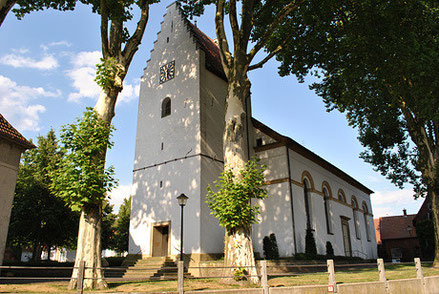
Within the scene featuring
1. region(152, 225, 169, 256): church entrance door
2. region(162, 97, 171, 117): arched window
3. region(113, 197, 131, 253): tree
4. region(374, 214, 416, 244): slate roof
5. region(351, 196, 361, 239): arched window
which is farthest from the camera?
region(374, 214, 416, 244): slate roof

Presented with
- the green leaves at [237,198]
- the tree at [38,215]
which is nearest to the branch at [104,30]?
the green leaves at [237,198]

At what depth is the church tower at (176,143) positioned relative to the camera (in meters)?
18.0

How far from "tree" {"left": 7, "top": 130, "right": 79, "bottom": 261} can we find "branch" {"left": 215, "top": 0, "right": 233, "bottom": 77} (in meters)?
14.6

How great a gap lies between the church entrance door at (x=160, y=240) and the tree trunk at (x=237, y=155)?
773 centimetres

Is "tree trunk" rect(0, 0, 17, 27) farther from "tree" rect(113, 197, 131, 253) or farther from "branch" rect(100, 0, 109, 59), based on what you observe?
"tree" rect(113, 197, 131, 253)

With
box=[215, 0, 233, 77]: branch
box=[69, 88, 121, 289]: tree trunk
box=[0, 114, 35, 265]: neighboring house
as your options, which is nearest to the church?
box=[215, 0, 233, 77]: branch

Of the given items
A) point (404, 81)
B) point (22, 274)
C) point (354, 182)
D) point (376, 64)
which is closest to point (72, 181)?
point (22, 274)

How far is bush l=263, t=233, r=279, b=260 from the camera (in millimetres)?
18422

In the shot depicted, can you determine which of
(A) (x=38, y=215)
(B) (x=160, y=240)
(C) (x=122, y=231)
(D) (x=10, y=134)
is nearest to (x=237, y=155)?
(B) (x=160, y=240)

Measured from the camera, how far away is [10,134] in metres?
15.2

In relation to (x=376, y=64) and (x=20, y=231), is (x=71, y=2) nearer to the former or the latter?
(x=376, y=64)

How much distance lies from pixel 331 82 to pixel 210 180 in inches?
367

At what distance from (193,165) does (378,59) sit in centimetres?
1082

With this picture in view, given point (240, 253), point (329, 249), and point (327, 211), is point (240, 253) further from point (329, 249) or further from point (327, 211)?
point (327, 211)
